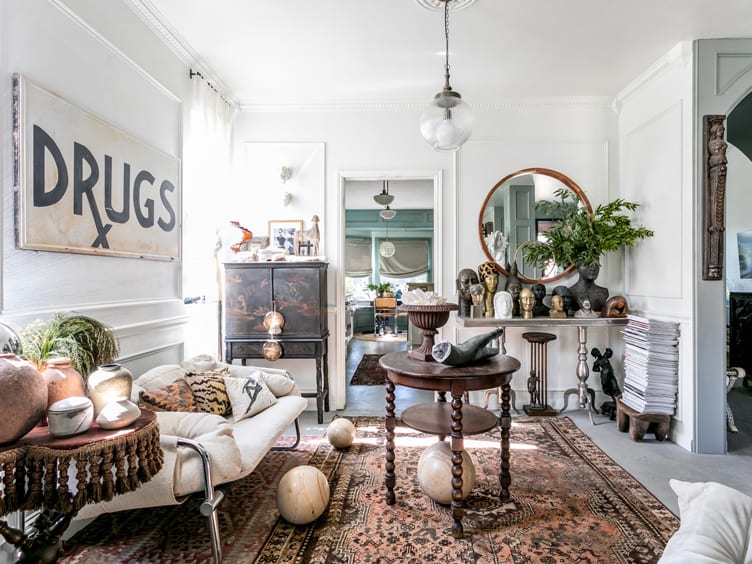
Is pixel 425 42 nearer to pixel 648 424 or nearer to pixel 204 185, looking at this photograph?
pixel 204 185

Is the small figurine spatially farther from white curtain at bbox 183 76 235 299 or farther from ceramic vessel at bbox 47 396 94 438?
ceramic vessel at bbox 47 396 94 438

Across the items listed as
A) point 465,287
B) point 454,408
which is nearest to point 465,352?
point 454,408

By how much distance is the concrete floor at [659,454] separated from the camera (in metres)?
2.82

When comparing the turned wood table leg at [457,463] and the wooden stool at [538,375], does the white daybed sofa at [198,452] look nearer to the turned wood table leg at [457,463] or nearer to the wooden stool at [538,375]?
the turned wood table leg at [457,463]

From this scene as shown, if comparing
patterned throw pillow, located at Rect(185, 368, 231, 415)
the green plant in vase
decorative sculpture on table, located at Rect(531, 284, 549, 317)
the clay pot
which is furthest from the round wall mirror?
the clay pot

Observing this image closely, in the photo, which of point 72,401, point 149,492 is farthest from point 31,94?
point 149,492

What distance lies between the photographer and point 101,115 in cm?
246

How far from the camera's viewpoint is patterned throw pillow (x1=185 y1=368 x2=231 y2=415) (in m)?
2.64

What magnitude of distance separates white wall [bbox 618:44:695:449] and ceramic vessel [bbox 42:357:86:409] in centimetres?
397

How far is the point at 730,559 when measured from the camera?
0.90 metres

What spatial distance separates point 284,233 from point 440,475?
2.93 meters

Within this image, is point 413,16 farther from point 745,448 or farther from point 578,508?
point 745,448

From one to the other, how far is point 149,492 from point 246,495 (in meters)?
0.93

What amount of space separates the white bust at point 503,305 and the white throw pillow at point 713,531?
2868 mm
